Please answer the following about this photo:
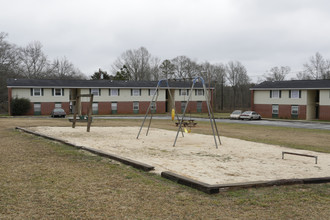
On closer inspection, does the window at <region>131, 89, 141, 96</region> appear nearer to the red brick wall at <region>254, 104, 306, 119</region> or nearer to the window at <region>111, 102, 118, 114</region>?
the window at <region>111, 102, 118, 114</region>

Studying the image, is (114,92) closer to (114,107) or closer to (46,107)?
(114,107)

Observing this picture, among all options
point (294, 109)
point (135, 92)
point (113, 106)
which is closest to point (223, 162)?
point (294, 109)

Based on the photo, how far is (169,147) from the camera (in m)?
14.8

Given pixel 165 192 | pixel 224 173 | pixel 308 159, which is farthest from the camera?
pixel 308 159

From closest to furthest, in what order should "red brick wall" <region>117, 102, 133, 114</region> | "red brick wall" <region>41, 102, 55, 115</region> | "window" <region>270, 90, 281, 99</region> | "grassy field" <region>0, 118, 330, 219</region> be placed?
"grassy field" <region>0, 118, 330, 219</region>
"window" <region>270, 90, 281, 99</region>
"red brick wall" <region>41, 102, 55, 115</region>
"red brick wall" <region>117, 102, 133, 114</region>

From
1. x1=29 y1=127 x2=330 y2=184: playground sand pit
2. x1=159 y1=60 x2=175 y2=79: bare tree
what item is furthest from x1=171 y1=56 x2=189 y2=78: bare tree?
x1=29 y1=127 x2=330 y2=184: playground sand pit

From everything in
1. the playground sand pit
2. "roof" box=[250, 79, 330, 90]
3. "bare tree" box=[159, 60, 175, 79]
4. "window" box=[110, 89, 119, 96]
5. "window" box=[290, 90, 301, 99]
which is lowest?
the playground sand pit

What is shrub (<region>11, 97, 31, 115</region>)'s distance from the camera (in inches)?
2108

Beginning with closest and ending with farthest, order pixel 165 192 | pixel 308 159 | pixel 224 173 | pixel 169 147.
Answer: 1. pixel 165 192
2. pixel 224 173
3. pixel 308 159
4. pixel 169 147

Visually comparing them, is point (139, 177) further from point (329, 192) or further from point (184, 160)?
point (329, 192)

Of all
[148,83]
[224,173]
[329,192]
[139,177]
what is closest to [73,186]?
[139,177]

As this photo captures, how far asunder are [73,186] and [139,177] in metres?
1.68

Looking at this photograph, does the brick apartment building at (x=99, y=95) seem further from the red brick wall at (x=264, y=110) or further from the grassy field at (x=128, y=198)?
the grassy field at (x=128, y=198)

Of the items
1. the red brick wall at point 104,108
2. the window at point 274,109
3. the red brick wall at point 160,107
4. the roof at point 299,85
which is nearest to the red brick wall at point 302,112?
the roof at point 299,85
